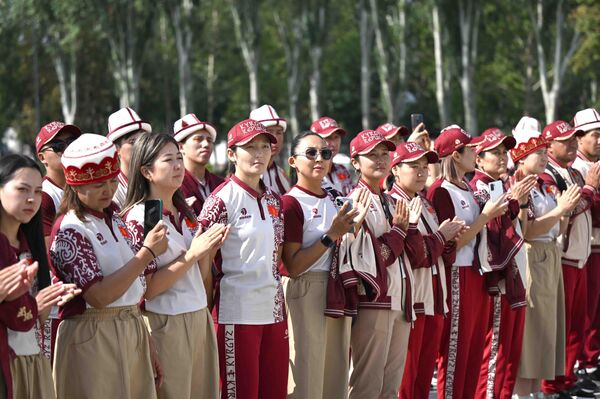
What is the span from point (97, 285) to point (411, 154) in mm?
2848

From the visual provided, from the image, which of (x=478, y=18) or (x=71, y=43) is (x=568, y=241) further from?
(x=71, y=43)

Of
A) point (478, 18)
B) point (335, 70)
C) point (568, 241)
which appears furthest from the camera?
point (335, 70)

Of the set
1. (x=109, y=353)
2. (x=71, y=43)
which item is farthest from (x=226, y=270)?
(x=71, y=43)

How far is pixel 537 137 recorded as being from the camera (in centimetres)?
809

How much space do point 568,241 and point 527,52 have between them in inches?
1203

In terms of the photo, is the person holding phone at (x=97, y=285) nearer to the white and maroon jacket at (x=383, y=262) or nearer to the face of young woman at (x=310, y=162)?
the face of young woman at (x=310, y=162)

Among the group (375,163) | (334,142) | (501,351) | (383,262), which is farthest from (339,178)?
(383,262)

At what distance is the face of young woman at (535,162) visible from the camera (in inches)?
318

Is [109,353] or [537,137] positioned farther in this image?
[537,137]

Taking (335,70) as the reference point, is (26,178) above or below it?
below

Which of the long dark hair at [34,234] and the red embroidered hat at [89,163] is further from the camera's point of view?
the red embroidered hat at [89,163]

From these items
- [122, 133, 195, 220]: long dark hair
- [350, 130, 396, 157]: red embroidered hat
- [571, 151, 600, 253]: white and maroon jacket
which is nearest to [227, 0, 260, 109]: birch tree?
[571, 151, 600, 253]: white and maroon jacket

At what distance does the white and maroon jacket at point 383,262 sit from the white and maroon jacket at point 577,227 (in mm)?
2388

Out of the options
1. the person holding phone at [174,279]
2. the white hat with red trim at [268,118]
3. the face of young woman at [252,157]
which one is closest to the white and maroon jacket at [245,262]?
the face of young woman at [252,157]
